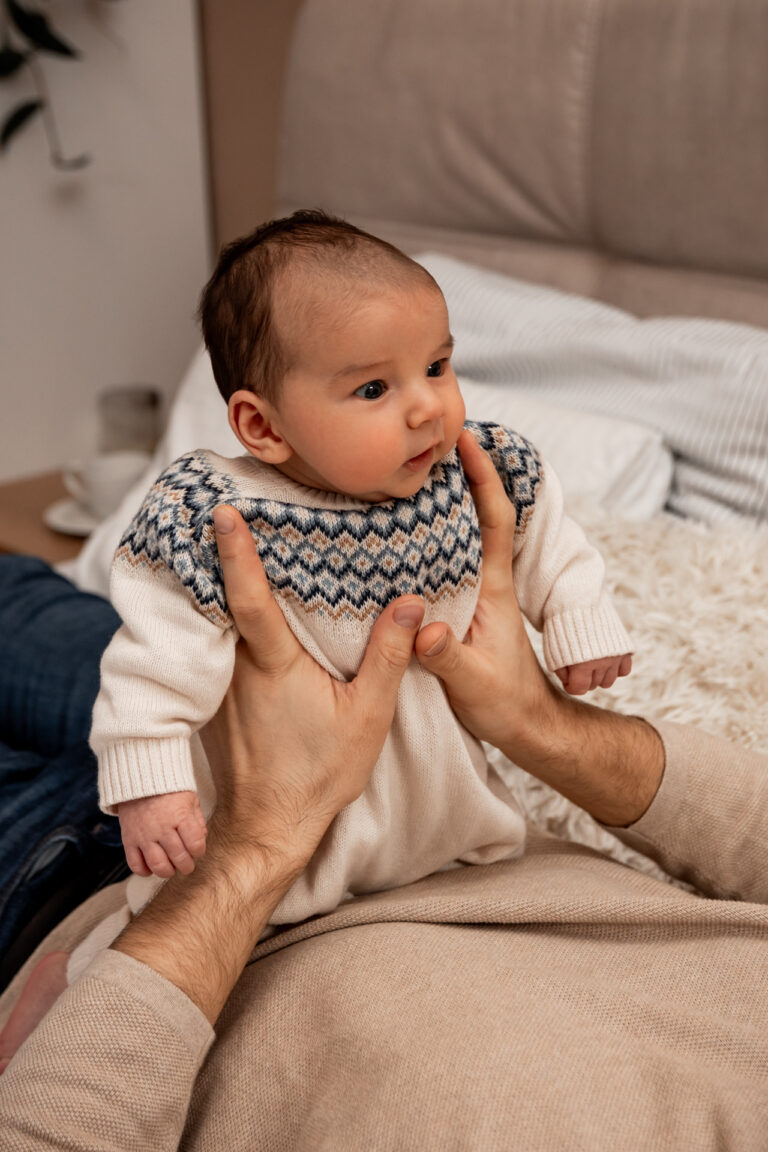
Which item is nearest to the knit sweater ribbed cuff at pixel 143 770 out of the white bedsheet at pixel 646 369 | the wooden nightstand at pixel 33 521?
the white bedsheet at pixel 646 369

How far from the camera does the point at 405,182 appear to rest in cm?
183

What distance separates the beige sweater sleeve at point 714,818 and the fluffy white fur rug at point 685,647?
0.09 meters

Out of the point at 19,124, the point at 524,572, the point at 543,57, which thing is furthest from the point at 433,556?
the point at 19,124

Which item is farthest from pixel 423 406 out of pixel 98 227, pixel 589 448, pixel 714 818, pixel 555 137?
pixel 98 227

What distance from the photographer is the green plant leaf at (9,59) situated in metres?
2.18

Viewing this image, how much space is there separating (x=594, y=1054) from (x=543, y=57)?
4.89 feet

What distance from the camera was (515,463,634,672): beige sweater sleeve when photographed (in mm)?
801

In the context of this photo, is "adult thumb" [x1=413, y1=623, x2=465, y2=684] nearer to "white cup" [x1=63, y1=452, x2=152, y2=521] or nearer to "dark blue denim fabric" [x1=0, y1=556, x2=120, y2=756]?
"dark blue denim fabric" [x1=0, y1=556, x2=120, y2=756]

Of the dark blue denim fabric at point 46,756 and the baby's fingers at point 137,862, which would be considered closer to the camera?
the baby's fingers at point 137,862

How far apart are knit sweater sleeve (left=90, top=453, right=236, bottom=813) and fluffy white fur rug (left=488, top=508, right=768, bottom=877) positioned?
0.45 metres

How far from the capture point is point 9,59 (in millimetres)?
2186

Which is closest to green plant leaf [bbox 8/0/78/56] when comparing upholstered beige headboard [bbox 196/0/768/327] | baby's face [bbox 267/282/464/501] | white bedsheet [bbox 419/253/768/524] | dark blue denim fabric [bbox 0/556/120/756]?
upholstered beige headboard [bbox 196/0/768/327]

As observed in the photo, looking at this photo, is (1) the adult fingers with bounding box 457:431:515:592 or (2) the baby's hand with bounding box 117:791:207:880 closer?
(2) the baby's hand with bounding box 117:791:207:880

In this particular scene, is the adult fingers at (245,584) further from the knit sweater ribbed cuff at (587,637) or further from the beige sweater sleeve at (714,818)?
the beige sweater sleeve at (714,818)
